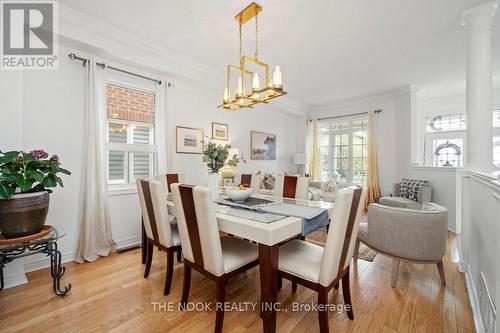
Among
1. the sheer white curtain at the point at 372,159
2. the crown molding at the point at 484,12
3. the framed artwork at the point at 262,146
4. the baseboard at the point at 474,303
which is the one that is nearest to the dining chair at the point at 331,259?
the baseboard at the point at 474,303

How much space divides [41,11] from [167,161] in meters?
2.04

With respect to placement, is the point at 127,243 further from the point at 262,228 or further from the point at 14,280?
the point at 262,228

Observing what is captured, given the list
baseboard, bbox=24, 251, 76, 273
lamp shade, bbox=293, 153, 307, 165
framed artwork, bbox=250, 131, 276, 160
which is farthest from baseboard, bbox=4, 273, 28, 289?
lamp shade, bbox=293, 153, 307, 165

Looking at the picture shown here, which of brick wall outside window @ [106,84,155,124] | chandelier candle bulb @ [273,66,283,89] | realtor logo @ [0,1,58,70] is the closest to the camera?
chandelier candle bulb @ [273,66,283,89]

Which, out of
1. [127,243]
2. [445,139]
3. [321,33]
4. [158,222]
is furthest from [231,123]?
[445,139]

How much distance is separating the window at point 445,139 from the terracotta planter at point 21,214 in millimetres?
7738

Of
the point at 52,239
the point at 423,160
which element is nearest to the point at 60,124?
the point at 52,239

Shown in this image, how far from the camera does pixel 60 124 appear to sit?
252cm

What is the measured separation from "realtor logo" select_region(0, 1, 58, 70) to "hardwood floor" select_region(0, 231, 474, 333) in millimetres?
2169

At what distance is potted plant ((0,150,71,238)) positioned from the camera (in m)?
1.65

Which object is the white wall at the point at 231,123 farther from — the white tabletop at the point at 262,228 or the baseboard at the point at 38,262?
the white tabletop at the point at 262,228

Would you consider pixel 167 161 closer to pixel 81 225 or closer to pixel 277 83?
pixel 81 225

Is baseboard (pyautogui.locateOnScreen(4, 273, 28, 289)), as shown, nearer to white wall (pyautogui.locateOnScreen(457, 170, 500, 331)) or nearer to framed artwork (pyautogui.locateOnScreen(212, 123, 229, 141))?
framed artwork (pyautogui.locateOnScreen(212, 123, 229, 141))

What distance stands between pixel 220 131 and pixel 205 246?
3095 millimetres
